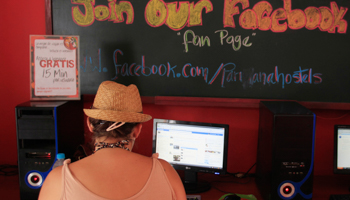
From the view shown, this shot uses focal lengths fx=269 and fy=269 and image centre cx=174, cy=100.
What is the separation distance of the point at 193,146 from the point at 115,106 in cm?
79

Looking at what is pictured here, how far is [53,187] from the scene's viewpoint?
2.96 ft

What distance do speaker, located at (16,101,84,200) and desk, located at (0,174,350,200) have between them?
0.59 feet

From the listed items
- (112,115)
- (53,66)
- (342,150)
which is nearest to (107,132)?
(112,115)

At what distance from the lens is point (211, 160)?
167 centimetres

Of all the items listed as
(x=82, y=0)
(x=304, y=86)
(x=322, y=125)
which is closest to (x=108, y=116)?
(x=82, y=0)

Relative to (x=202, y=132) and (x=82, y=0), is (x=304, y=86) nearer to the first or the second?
(x=202, y=132)

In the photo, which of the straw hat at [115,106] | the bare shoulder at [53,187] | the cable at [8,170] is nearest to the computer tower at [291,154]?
the straw hat at [115,106]

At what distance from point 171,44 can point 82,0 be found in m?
0.66

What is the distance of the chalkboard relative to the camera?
1.76m

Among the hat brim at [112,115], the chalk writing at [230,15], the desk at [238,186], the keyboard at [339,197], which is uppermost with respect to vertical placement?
the chalk writing at [230,15]

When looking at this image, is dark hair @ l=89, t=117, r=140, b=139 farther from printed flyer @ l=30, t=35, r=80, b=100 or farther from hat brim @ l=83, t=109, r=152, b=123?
printed flyer @ l=30, t=35, r=80, b=100

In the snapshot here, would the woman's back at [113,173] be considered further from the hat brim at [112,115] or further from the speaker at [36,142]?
the speaker at [36,142]

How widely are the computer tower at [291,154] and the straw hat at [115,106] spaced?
30.3 inches

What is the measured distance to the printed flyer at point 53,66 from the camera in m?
1.61
